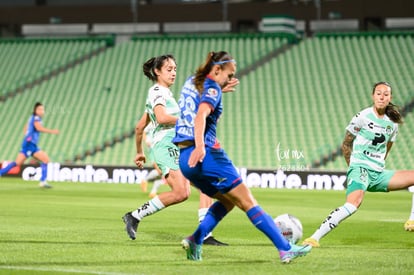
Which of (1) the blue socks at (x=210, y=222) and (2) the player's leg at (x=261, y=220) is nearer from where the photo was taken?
(2) the player's leg at (x=261, y=220)

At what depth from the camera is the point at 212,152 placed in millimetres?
8914

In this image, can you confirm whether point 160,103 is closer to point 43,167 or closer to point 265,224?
point 265,224

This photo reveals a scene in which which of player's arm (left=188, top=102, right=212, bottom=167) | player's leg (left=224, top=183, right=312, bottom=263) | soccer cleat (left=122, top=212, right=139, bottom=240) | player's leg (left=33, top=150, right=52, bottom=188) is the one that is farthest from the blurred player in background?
player's leg (left=33, top=150, right=52, bottom=188)

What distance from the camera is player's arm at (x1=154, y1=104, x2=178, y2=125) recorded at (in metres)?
11.2

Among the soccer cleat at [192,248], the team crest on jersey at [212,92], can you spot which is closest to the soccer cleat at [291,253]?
the soccer cleat at [192,248]

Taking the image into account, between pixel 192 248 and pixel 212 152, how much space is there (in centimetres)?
112

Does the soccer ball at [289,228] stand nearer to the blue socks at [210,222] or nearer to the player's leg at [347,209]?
the player's leg at [347,209]

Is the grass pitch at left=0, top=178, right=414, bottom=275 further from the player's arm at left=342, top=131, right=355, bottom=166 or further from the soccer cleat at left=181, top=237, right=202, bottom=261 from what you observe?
the player's arm at left=342, top=131, right=355, bottom=166

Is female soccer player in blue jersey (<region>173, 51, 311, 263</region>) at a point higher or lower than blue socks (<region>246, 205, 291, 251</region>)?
higher

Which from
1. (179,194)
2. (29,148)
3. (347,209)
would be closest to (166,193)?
(179,194)

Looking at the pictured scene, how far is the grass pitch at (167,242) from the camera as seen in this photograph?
8867 millimetres

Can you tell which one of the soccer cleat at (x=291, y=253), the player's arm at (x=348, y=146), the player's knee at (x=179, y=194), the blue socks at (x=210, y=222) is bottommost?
the soccer cleat at (x=291, y=253)

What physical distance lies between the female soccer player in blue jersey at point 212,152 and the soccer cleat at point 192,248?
0.59 m

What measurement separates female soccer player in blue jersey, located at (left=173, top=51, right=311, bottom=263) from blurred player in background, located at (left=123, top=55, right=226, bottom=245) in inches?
81.8
